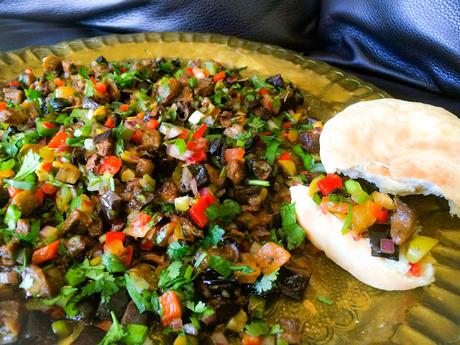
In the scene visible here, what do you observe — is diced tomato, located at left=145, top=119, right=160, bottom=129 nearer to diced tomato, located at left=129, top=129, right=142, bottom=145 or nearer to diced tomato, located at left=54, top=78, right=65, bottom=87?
diced tomato, located at left=129, top=129, right=142, bottom=145

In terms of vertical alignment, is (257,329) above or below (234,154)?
below

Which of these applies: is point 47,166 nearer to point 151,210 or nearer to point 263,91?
point 151,210

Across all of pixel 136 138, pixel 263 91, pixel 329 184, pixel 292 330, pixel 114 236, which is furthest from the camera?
pixel 263 91

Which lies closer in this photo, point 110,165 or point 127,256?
point 127,256

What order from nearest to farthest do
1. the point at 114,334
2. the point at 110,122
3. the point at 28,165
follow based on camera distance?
1. the point at 114,334
2. the point at 28,165
3. the point at 110,122

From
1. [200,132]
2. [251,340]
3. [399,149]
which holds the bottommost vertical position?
[251,340]

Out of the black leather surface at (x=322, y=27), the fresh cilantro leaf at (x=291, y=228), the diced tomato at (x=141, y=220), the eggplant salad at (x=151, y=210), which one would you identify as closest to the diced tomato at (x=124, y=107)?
the eggplant salad at (x=151, y=210)

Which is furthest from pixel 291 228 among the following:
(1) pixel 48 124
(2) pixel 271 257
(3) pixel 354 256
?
(1) pixel 48 124
